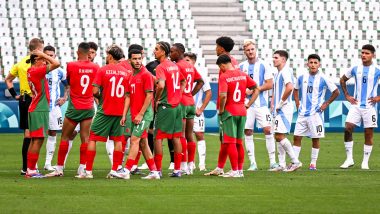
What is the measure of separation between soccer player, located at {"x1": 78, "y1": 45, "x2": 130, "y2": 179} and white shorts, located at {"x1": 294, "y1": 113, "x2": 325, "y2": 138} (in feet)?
13.7

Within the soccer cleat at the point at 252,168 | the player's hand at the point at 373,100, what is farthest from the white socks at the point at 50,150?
the player's hand at the point at 373,100

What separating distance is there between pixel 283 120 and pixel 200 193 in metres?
4.73

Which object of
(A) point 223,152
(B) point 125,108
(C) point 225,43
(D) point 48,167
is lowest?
(D) point 48,167

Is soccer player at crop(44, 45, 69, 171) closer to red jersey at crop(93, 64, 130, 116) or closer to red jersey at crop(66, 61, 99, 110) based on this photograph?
red jersey at crop(66, 61, 99, 110)

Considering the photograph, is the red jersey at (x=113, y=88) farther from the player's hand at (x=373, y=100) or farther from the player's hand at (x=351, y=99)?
the player's hand at (x=373, y=100)

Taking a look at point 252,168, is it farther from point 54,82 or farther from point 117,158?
point 54,82

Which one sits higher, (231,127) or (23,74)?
(23,74)

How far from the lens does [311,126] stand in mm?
17453

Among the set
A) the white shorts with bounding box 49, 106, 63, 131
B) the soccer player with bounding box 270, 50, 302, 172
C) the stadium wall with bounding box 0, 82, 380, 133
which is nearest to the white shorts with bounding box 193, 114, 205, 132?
the soccer player with bounding box 270, 50, 302, 172

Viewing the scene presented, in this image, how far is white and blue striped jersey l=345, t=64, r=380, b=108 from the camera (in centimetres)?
1806

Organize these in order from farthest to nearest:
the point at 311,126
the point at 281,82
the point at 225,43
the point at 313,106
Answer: the point at 313,106
the point at 311,126
the point at 281,82
the point at 225,43

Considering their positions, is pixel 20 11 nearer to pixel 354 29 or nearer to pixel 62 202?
pixel 354 29

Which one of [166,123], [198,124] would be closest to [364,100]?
[198,124]

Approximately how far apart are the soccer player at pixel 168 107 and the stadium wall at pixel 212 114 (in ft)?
45.5
